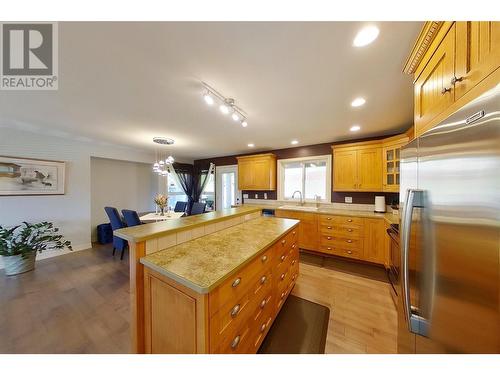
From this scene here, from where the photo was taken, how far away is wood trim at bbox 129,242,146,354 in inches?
44.3

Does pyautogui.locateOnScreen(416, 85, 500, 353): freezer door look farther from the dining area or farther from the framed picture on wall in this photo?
the framed picture on wall

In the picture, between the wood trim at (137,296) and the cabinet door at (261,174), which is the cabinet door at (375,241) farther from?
the wood trim at (137,296)

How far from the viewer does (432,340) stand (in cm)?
72

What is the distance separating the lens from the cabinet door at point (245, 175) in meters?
4.50

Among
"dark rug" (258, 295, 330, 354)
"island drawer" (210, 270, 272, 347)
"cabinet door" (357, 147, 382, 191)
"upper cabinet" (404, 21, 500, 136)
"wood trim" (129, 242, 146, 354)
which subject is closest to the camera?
"upper cabinet" (404, 21, 500, 136)

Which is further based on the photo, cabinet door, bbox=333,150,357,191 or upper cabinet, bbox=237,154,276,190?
upper cabinet, bbox=237,154,276,190

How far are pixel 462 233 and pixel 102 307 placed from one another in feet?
9.69

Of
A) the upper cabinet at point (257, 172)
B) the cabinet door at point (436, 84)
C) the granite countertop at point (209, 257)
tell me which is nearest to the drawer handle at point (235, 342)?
the granite countertop at point (209, 257)

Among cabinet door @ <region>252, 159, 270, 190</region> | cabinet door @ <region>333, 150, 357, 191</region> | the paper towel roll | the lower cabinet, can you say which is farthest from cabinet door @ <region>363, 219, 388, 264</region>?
cabinet door @ <region>252, 159, 270, 190</region>

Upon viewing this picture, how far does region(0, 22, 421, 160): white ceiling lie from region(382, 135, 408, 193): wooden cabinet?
10.7 inches

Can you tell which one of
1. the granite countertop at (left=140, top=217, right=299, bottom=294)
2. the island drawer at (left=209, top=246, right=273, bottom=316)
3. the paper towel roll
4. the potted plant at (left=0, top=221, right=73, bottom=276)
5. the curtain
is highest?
the curtain

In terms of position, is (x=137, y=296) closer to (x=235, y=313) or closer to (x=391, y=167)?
(x=235, y=313)
